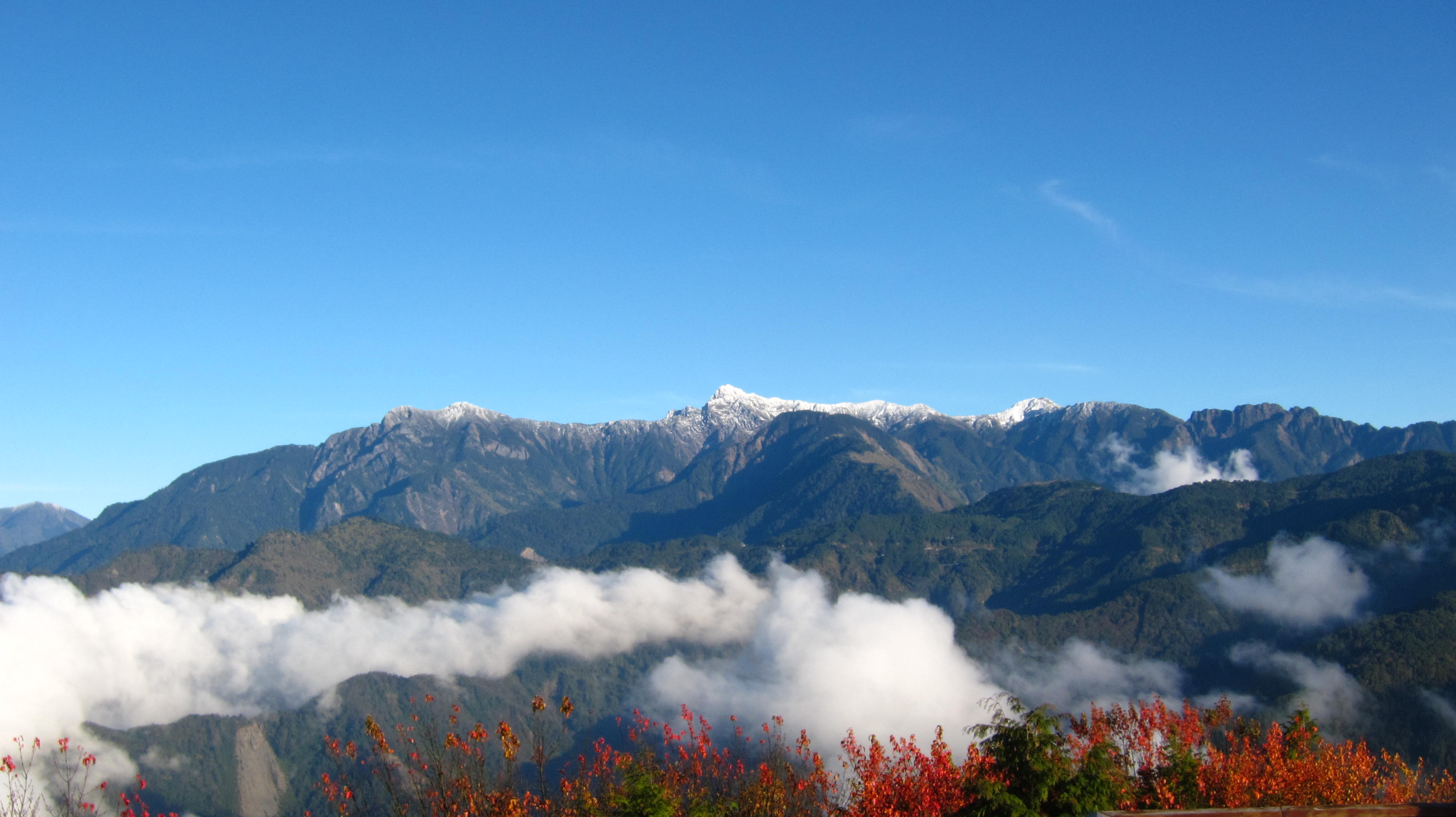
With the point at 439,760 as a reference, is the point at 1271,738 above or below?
below

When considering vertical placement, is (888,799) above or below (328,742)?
below

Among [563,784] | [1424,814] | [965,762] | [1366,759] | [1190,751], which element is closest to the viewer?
[1424,814]

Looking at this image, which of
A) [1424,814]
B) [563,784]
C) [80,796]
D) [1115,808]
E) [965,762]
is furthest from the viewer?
[965,762]

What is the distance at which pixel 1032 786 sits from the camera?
63719mm

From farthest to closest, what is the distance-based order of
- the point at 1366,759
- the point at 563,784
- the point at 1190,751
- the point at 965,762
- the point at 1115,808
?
1. the point at 1366,759
2. the point at 1190,751
3. the point at 965,762
4. the point at 1115,808
5. the point at 563,784

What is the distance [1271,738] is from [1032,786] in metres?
42.3

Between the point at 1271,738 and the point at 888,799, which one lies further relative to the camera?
the point at 1271,738

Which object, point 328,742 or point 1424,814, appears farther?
point 328,742

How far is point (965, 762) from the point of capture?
233 feet

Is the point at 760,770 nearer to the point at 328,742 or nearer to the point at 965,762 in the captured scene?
the point at 965,762

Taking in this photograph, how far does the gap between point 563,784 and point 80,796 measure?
21325 mm

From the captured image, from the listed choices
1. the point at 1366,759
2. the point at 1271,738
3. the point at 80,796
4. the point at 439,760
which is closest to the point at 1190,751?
the point at 1366,759

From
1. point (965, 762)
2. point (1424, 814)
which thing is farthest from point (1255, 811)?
point (965, 762)

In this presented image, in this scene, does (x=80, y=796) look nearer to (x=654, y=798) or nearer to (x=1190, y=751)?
(x=654, y=798)
